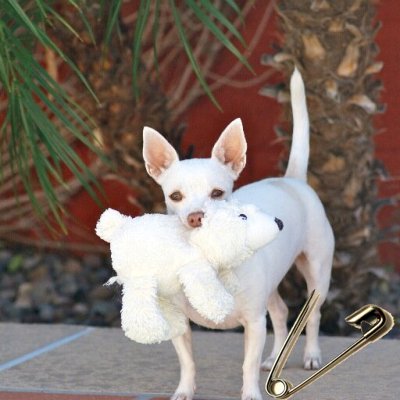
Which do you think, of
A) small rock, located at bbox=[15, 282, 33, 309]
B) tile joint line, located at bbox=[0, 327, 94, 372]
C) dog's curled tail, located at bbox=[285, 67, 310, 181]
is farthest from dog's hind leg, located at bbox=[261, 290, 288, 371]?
small rock, located at bbox=[15, 282, 33, 309]

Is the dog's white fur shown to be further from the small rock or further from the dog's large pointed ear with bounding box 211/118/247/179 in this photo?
the small rock

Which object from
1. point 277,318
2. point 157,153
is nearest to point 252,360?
point 157,153

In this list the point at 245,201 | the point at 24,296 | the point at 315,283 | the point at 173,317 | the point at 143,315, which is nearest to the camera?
the point at 143,315

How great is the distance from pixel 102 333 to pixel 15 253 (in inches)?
87.7

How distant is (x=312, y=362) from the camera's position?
165 inches

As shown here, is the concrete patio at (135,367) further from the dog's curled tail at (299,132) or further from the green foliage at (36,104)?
the dog's curled tail at (299,132)

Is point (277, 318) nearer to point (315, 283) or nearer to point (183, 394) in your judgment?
point (315, 283)

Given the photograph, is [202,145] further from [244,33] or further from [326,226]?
[326,226]

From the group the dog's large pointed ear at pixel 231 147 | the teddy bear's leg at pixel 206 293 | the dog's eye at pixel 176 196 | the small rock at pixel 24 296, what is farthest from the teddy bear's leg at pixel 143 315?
the small rock at pixel 24 296

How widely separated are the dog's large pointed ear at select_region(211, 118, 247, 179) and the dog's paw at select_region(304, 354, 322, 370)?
3.31ft

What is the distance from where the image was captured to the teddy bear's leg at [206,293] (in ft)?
9.73

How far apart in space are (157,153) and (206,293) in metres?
0.74

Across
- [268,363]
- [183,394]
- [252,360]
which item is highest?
[252,360]

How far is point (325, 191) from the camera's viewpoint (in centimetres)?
529
